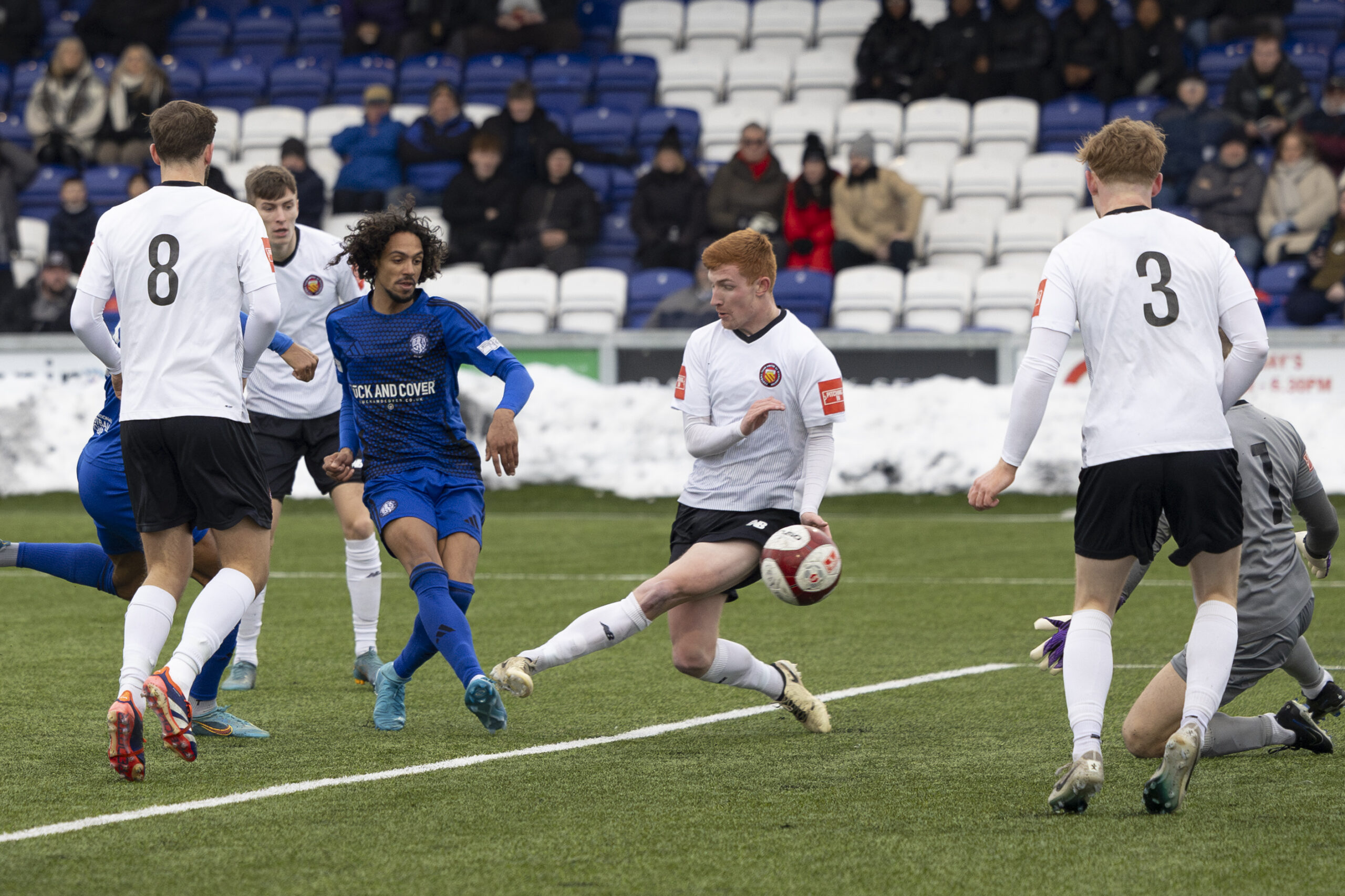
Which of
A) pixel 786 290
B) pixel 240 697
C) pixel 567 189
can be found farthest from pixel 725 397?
pixel 567 189

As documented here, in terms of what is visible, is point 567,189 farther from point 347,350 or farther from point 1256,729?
point 1256,729

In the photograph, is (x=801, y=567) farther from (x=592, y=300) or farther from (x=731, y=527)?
(x=592, y=300)

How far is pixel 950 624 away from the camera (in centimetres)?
847

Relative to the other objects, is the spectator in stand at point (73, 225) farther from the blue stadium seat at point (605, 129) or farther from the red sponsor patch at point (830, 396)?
the red sponsor patch at point (830, 396)

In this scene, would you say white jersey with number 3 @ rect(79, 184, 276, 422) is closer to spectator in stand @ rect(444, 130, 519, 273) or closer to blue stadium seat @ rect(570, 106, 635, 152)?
spectator in stand @ rect(444, 130, 519, 273)

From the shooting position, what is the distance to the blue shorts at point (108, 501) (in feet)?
18.8

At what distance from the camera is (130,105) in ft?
62.2

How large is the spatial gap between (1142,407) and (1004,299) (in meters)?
11.4

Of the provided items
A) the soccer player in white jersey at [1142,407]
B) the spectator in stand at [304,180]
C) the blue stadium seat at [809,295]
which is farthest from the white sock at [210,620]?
the spectator in stand at [304,180]

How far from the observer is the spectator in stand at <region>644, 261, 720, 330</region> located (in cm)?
1532

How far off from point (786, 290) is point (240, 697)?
32.7 ft

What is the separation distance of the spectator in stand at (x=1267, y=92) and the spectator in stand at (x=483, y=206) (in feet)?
23.4

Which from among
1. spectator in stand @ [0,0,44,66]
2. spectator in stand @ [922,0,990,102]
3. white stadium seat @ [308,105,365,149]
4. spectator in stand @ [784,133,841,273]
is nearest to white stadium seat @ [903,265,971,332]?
spectator in stand @ [784,133,841,273]

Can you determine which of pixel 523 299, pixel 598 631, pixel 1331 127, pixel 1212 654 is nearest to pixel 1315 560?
pixel 1212 654
